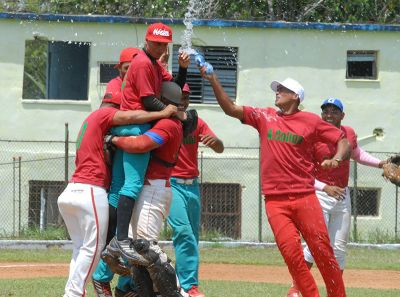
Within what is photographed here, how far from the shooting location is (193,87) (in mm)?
24797

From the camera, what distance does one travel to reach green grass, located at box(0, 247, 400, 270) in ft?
59.0

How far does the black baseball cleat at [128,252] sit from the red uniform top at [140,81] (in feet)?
3.64

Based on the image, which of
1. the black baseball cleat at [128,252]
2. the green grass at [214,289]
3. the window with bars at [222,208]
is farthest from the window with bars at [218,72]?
the black baseball cleat at [128,252]

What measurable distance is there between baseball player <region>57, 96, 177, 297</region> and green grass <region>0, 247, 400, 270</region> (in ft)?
29.2

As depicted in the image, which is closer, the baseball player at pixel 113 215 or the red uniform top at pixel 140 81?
the red uniform top at pixel 140 81

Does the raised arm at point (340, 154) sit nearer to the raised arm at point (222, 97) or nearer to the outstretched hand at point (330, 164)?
the outstretched hand at point (330, 164)

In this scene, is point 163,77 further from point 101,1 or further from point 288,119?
point 101,1

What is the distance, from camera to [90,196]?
8.89m

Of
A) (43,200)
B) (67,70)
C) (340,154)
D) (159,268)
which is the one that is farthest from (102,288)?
(67,70)

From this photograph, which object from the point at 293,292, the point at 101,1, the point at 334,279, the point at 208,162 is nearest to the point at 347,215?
the point at 293,292

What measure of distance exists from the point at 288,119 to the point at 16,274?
625 centimetres

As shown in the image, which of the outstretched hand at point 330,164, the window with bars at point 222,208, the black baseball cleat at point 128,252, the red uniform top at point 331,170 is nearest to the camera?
the black baseball cleat at point 128,252

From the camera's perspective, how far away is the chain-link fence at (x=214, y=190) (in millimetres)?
23266

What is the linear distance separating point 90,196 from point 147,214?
494 mm
